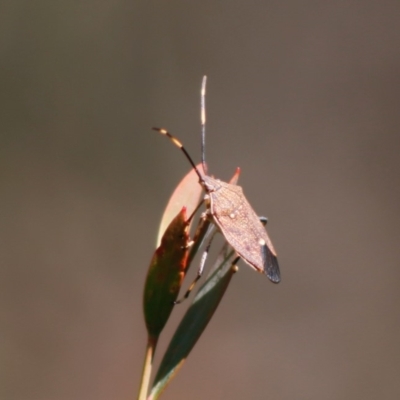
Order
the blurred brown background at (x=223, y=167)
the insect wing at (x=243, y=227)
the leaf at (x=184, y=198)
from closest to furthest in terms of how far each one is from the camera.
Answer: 1. the leaf at (x=184, y=198)
2. the insect wing at (x=243, y=227)
3. the blurred brown background at (x=223, y=167)

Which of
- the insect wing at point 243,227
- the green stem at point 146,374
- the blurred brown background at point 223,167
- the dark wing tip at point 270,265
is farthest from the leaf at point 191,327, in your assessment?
the blurred brown background at point 223,167

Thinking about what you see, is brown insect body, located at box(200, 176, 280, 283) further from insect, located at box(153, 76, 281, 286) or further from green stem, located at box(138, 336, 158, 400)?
green stem, located at box(138, 336, 158, 400)

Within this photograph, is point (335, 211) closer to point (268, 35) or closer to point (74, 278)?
point (268, 35)

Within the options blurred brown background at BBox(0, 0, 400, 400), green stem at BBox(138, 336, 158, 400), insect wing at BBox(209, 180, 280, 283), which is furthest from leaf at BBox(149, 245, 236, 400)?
blurred brown background at BBox(0, 0, 400, 400)

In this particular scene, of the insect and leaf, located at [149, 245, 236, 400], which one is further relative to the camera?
the insect

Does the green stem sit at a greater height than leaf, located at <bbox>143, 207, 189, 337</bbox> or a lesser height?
lesser

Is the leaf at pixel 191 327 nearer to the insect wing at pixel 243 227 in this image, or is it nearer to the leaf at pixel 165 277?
the leaf at pixel 165 277

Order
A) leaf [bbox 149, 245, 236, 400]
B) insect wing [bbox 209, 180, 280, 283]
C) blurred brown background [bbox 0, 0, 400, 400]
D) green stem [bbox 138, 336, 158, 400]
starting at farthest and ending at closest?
blurred brown background [bbox 0, 0, 400, 400], insect wing [bbox 209, 180, 280, 283], leaf [bbox 149, 245, 236, 400], green stem [bbox 138, 336, 158, 400]

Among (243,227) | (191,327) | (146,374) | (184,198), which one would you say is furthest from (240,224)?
(146,374)
